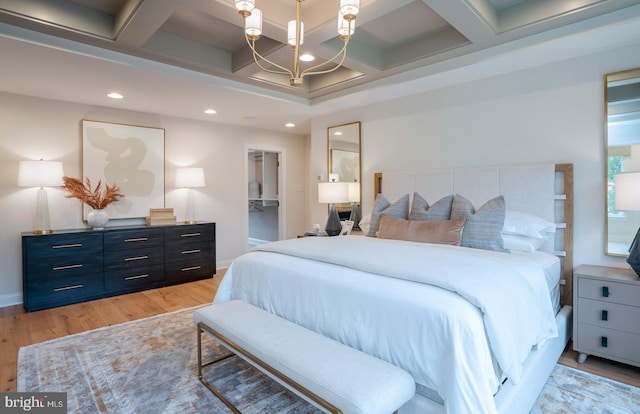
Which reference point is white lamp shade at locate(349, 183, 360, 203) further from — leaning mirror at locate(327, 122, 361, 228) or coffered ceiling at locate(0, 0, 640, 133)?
coffered ceiling at locate(0, 0, 640, 133)

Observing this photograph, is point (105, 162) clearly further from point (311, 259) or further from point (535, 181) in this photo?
point (535, 181)

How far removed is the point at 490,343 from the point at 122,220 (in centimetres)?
462

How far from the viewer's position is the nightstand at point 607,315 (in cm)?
222

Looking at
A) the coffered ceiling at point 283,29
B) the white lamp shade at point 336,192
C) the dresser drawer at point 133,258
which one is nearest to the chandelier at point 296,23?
the coffered ceiling at point 283,29

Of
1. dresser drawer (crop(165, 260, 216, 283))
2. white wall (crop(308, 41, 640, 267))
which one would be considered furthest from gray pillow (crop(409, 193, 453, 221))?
dresser drawer (crop(165, 260, 216, 283))

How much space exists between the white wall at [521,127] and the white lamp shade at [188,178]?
2489 millimetres

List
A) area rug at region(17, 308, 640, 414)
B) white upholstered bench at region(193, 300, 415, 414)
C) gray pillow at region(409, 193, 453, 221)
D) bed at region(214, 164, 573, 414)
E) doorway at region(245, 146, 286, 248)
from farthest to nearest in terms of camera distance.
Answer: doorway at region(245, 146, 286, 248) → gray pillow at region(409, 193, 453, 221) → area rug at region(17, 308, 640, 414) → bed at region(214, 164, 573, 414) → white upholstered bench at region(193, 300, 415, 414)

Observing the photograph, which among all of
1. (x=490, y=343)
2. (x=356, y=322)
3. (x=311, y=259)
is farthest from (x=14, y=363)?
(x=490, y=343)

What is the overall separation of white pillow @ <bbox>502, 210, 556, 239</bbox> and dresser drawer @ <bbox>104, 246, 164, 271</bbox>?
13.1 feet

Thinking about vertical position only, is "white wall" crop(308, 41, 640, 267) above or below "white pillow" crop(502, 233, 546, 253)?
above

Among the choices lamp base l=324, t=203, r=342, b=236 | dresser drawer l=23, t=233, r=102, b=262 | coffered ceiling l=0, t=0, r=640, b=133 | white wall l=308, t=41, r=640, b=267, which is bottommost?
dresser drawer l=23, t=233, r=102, b=262

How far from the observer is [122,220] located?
14.9 feet

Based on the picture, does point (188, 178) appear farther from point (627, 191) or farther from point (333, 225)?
point (627, 191)

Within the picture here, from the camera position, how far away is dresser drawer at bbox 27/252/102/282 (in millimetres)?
3531
